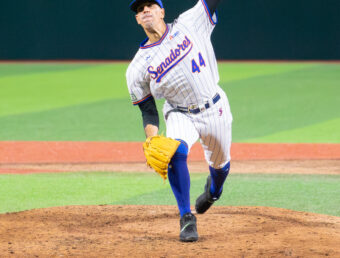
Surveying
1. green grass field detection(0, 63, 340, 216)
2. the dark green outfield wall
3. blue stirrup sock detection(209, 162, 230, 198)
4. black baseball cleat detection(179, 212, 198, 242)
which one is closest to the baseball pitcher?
black baseball cleat detection(179, 212, 198, 242)

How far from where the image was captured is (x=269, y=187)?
23.5 ft

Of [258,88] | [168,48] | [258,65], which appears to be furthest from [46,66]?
[168,48]

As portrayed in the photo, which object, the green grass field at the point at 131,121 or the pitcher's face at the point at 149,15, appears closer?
the pitcher's face at the point at 149,15

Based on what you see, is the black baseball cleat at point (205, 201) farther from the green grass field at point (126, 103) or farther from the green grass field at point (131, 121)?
the green grass field at point (126, 103)

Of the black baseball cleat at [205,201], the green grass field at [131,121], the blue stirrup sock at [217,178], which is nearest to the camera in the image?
the blue stirrup sock at [217,178]

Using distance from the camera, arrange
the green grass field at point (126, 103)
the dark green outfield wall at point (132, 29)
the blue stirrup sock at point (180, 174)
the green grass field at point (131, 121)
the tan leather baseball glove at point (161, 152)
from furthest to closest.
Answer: the dark green outfield wall at point (132, 29) → the green grass field at point (126, 103) → the green grass field at point (131, 121) → the blue stirrup sock at point (180, 174) → the tan leather baseball glove at point (161, 152)

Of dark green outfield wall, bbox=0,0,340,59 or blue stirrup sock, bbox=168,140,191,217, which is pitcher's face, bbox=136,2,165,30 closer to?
blue stirrup sock, bbox=168,140,191,217

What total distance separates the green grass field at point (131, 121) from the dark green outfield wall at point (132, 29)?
25.2 inches

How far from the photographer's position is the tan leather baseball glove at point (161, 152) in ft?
16.0

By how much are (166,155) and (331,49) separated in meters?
18.1

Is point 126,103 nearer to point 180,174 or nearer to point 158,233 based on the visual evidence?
point 158,233

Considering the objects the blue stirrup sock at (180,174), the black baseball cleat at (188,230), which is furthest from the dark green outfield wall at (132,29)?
the black baseball cleat at (188,230)

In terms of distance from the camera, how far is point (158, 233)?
524cm

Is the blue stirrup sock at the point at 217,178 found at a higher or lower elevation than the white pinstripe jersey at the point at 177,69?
lower
